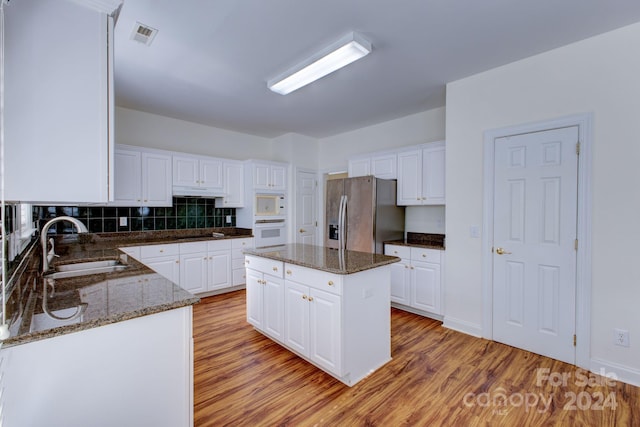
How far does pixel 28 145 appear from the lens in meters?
1.19

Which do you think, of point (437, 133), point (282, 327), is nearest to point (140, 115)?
point (282, 327)

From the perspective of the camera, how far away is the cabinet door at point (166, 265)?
3.61m

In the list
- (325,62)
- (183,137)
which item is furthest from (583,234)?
(183,137)

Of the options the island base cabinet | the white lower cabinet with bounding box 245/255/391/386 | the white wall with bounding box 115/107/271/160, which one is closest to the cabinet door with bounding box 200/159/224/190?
the white wall with bounding box 115/107/271/160

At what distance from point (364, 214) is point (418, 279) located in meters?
1.03

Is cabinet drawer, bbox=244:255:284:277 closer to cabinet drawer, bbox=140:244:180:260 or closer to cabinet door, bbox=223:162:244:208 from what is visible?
cabinet drawer, bbox=140:244:180:260

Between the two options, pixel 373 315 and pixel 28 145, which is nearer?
pixel 28 145

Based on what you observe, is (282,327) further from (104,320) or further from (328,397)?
(104,320)

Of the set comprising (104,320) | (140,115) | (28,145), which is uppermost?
(140,115)

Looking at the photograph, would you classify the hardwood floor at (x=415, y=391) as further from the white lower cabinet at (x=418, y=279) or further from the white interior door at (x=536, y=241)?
the white lower cabinet at (x=418, y=279)

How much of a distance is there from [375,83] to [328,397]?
293cm

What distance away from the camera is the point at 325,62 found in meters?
2.46

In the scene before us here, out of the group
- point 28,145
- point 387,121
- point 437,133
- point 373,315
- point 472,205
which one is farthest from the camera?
point 387,121

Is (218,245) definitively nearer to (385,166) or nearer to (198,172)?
(198,172)
